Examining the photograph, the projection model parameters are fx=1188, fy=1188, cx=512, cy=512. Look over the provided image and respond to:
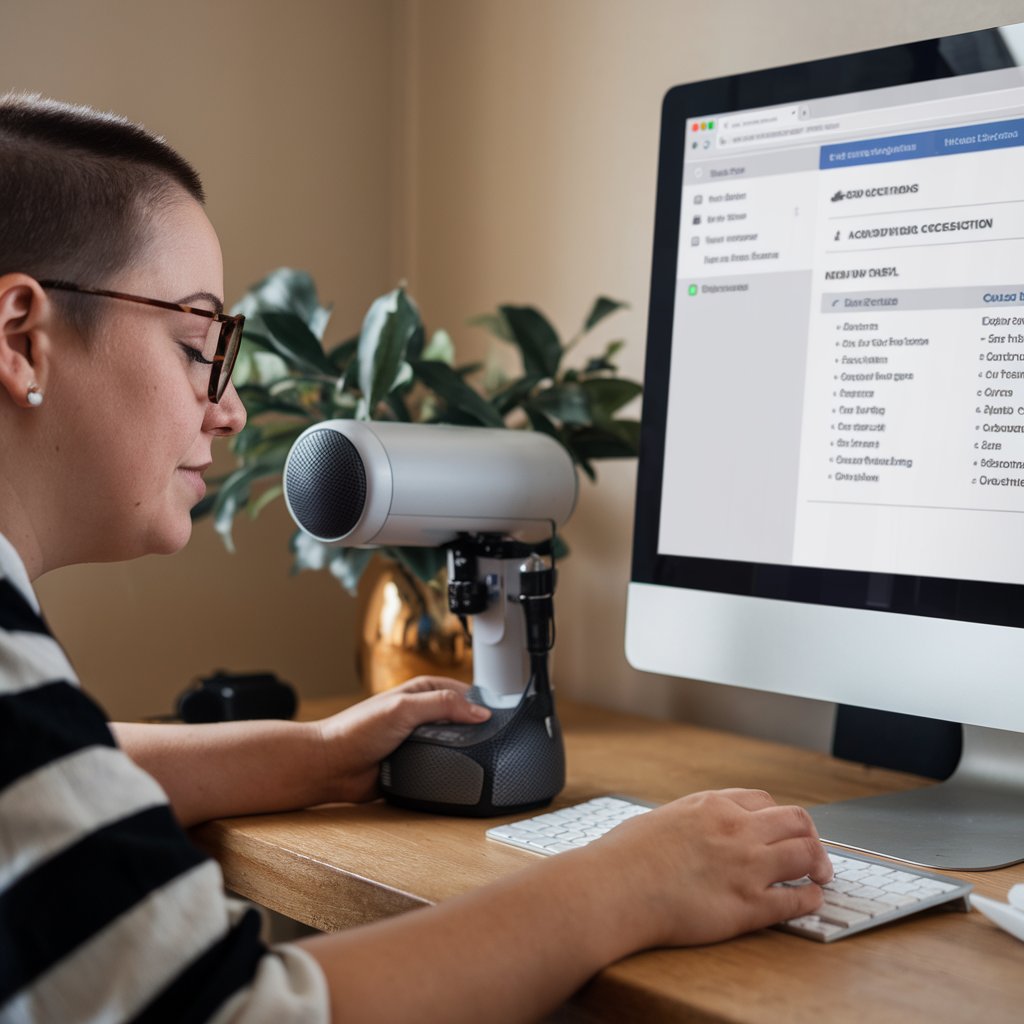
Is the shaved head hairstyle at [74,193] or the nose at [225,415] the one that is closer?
the shaved head hairstyle at [74,193]

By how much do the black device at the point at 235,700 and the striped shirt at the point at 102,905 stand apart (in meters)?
0.59

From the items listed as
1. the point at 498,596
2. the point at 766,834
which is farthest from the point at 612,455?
the point at 766,834

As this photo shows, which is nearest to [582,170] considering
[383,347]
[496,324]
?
[496,324]

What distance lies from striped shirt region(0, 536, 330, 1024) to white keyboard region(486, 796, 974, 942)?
0.27 m

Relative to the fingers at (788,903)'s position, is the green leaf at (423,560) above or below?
above

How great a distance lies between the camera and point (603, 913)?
22.4 inches

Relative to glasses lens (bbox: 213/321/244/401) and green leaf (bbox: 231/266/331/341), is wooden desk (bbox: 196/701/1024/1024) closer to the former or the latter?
glasses lens (bbox: 213/321/244/401)

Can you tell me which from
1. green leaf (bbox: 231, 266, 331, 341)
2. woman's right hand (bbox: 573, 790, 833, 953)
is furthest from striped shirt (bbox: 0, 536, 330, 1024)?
green leaf (bbox: 231, 266, 331, 341)

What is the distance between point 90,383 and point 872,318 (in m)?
0.53

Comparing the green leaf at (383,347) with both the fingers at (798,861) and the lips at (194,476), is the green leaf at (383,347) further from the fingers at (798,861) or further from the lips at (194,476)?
the fingers at (798,861)

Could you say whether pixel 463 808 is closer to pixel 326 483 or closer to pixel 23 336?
pixel 326 483

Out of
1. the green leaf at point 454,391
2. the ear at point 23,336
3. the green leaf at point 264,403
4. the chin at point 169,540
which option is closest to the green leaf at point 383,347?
the green leaf at point 454,391

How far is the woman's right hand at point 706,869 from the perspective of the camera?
1.92 feet

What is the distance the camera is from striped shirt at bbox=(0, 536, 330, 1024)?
1.49 feet
